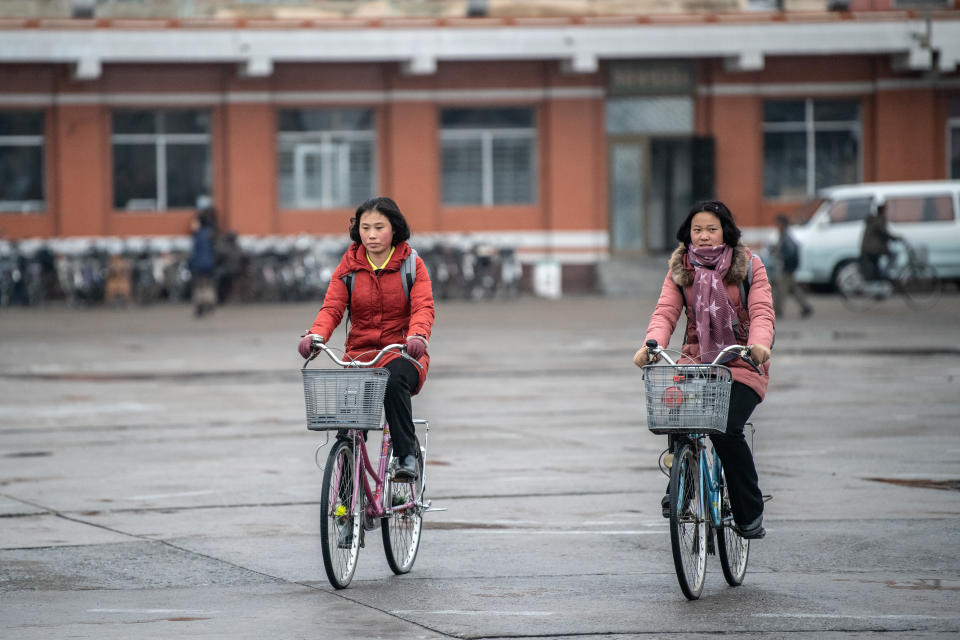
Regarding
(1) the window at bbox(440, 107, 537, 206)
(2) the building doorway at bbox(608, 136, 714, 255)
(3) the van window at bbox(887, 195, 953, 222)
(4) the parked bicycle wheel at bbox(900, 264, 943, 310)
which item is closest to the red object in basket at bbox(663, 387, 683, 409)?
(4) the parked bicycle wheel at bbox(900, 264, 943, 310)

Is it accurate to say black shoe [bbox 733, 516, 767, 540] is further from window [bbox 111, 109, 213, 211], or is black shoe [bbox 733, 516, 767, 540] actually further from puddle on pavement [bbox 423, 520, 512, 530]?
window [bbox 111, 109, 213, 211]

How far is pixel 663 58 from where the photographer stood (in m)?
36.1

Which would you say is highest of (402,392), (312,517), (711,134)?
(711,134)

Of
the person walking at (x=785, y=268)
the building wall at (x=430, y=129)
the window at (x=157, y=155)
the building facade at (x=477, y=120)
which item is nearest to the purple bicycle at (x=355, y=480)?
the person walking at (x=785, y=268)

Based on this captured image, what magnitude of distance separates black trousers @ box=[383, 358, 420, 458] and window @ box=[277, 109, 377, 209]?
92.8 feet

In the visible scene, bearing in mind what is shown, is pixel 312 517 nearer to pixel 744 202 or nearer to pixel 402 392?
pixel 402 392

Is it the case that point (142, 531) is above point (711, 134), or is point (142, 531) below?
below

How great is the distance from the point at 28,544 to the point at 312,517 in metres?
1.63

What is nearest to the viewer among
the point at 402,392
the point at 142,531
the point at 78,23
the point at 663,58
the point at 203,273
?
the point at 402,392

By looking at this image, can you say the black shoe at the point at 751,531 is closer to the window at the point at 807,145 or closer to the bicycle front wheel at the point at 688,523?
the bicycle front wheel at the point at 688,523

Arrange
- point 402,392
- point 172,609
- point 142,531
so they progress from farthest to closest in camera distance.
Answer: point 142,531 → point 402,392 → point 172,609

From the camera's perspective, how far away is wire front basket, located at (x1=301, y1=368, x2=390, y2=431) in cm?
741

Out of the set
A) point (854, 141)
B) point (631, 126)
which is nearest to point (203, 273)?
point (631, 126)

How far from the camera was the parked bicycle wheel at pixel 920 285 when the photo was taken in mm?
28625
